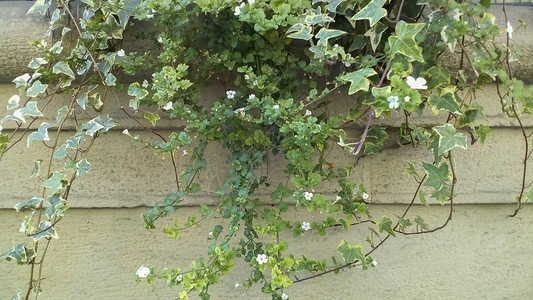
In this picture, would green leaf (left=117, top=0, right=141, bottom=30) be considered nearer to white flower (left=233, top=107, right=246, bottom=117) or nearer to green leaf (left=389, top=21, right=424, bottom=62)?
white flower (left=233, top=107, right=246, bottom=117)

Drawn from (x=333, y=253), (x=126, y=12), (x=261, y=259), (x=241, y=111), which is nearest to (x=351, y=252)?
(x=261, y=259)

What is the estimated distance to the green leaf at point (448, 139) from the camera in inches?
54.6

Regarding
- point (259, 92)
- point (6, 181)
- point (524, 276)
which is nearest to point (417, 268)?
point (524, 276)

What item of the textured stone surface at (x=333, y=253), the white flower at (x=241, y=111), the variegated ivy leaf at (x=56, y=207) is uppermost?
A: the white flower at (x=241, y=111)

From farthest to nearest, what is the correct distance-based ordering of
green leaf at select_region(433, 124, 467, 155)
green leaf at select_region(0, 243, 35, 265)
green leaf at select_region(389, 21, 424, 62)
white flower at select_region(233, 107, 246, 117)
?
green leaf at select_region(0, 243, 35, 265)
white flower at select_region(233, 107, 246, 117)
green leaf at select_region(433, 124, 467, 155)
green leaf at select_region(389, 21, 424, 62)

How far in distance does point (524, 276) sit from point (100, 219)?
5.36ft

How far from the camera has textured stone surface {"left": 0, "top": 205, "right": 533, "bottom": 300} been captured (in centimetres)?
198

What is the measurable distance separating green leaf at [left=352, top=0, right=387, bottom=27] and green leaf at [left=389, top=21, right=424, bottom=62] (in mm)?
53

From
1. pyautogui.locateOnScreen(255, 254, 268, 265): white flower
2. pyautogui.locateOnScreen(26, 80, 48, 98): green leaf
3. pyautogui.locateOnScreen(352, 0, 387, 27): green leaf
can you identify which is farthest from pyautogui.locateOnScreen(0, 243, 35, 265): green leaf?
pyautogui.locateOnScreen(352, 0, 387, 27): green leaf

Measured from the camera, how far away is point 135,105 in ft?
5.08

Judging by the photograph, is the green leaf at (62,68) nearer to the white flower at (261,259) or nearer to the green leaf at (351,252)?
the white flower at (261,259)

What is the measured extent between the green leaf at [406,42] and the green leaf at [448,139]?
24cm

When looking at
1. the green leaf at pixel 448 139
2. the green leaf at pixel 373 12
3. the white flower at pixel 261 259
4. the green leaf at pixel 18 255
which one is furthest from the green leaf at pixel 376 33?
the green leaf at pixel 18 255

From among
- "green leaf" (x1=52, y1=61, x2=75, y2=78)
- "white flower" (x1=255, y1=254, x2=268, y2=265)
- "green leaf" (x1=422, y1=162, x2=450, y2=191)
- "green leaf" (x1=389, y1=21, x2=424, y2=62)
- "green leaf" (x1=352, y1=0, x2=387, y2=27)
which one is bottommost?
"white flower" (x1=255, y1=254, x2=268, y2=265)
